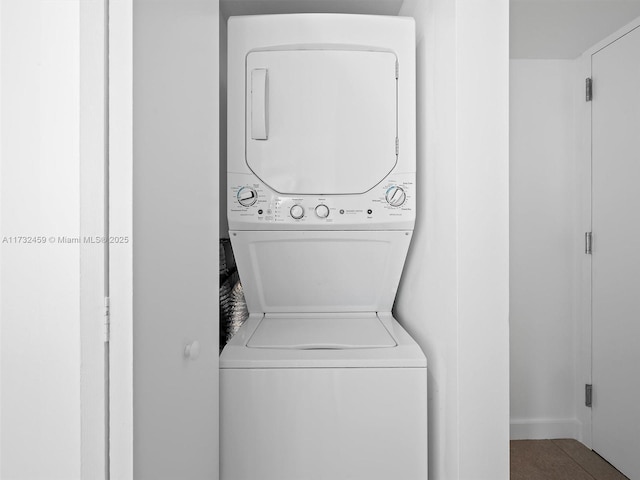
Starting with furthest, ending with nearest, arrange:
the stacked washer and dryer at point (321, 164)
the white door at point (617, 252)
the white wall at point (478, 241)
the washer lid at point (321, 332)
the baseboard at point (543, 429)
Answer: the baseboard at point (543, 429) → the white door at point (617, 252) → the stacked washer and dryer at point (321, 164) → the washer lid at point (321, 332) → the white wall at point (478, 241)

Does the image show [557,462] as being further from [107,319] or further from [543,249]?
[107,319]

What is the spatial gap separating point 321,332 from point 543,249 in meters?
1.78

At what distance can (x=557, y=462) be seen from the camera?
2195 millimetres

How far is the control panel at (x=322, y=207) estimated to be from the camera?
1.49 metres

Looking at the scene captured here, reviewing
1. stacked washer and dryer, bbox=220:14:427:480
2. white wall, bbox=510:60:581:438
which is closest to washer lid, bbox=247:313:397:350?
stacked washer and dryer, bbox=220:14:427:480

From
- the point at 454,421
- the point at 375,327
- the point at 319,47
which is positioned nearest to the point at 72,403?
the point at 454,421

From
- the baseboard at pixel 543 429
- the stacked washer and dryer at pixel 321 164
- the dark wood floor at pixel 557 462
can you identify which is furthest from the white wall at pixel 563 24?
the dark wood floor at pixel 557 462

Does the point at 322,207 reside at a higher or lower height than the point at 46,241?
higher

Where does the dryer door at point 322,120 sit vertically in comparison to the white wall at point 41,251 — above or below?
above

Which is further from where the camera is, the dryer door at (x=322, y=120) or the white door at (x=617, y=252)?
the white door at (x=617, y=252)

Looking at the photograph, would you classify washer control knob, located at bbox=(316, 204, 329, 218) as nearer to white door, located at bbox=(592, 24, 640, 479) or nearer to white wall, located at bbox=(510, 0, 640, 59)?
white wall, located at bbox=(510, 0, 640, 59)

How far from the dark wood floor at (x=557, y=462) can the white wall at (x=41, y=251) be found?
7.76ft

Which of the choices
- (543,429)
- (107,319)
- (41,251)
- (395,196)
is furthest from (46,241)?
(543,429)

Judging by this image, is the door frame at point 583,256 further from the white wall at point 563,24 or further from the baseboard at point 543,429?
the white wall at point 563,24
